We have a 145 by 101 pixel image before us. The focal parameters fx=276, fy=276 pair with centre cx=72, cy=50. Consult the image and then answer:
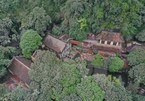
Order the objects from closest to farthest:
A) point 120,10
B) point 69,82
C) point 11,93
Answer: point 69,82 → point 11,93 → point 120,10

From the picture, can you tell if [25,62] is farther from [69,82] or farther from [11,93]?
[69,82]

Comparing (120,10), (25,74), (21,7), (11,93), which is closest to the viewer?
(11,93)

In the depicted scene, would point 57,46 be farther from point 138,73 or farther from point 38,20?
point 138,73

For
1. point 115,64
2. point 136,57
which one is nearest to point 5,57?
point 115,64

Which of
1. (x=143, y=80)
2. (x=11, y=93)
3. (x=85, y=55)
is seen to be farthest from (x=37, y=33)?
(x=143, y=80)

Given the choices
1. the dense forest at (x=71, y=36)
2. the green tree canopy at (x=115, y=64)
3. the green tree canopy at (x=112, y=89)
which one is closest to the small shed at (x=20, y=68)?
the dense forest at (x=71, y=36)

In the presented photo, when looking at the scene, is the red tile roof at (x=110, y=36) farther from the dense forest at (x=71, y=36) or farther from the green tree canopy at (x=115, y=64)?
the green tree canopy at (x=115, y=64)

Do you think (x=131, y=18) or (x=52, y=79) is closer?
(x=52, y=79)

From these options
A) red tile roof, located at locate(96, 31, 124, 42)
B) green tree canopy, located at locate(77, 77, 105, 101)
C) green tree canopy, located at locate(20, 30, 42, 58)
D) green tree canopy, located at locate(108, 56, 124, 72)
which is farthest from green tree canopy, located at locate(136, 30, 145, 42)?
green tree canopy, located at locate(20, 30, 42, 58)
